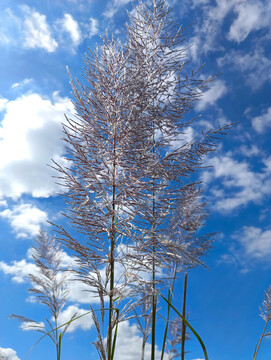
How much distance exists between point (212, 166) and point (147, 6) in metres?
2.06

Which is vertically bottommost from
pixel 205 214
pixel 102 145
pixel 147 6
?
pixel 102 145

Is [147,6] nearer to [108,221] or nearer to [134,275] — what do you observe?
[108,221]

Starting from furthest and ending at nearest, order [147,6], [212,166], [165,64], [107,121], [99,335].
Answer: [147,6]
[165,64]
[212,166]
[107,121]
[99,335]

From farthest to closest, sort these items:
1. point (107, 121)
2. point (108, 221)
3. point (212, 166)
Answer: point (212, 166)
point (107, 121)
point (108, 221)

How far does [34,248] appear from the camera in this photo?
177 inches

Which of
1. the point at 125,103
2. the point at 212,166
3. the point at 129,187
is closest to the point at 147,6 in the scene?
the point at 125,103

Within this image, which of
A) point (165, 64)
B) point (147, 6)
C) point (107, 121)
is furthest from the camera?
point (147, 6)

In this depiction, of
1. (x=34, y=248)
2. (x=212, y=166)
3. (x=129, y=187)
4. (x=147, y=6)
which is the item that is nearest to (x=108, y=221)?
(x=129, y=187)

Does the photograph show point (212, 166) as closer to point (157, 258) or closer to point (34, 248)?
point (157, 258)

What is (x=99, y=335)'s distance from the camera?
2.45m

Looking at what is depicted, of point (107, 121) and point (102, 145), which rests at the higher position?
point (107, 121)

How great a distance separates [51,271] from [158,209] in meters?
1.86

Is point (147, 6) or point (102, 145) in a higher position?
point (147, 6)

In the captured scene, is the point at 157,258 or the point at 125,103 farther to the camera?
the point at 125,103
